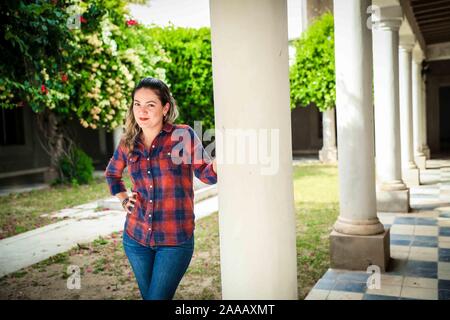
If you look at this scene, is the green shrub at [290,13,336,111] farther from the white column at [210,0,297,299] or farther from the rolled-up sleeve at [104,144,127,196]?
the white column at [210,0,297,299]

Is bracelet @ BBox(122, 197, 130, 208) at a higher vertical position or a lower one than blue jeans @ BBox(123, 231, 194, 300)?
higher

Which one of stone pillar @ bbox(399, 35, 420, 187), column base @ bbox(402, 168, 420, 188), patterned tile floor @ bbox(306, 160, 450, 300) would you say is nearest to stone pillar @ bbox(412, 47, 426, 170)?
stone pillar @ bbox(399, 35, 420, 187)

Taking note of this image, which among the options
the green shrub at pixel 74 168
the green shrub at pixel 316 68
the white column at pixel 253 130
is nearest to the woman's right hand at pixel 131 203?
the white column at pixel 253 130

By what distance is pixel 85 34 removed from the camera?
34.4 ft

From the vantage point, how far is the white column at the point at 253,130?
1820mm

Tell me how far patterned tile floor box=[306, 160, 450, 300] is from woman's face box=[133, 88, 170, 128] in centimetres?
227

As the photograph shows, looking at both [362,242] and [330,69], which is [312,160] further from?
[362,242]

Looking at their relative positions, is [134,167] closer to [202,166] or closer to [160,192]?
[160,192]

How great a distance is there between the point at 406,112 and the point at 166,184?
28.3 feet

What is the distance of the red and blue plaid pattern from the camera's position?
241 centimetres

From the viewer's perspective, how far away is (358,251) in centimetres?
451

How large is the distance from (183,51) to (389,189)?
9.41m

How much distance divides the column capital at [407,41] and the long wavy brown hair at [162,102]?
27.0 feet
